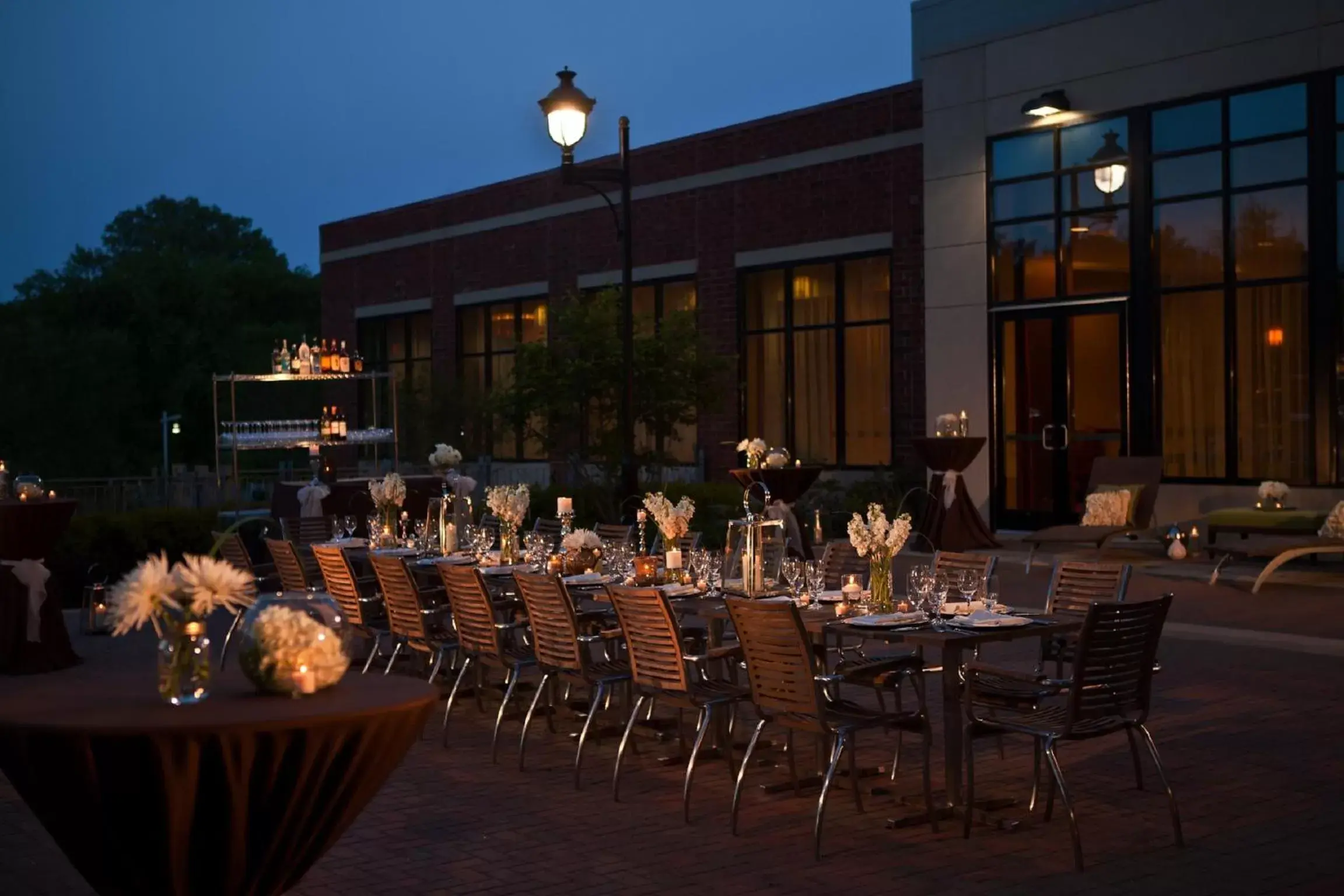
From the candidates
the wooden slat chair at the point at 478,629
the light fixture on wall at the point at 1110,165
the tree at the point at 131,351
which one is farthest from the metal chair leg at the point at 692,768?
the tree at the point at 131,351

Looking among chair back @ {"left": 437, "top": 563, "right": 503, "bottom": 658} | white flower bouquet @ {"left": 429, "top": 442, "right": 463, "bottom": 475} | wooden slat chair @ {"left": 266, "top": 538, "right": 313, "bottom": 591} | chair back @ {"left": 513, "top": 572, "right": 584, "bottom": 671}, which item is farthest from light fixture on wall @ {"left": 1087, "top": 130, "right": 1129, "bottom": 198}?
chair back @ {"left": 513, "top": 572, "right": 584, "bottom": 671}

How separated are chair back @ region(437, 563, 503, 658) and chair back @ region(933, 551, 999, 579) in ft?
8.10

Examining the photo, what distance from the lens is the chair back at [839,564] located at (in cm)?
978

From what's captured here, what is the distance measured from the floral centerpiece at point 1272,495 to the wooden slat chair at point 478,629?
1029 cm

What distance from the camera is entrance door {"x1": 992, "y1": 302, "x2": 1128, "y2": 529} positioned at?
787 inches

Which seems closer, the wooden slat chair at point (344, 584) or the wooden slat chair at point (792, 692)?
the wooden slat chair at point (792, 692)

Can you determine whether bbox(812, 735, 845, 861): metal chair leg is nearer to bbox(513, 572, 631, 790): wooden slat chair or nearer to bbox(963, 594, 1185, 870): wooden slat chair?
bbox(963, 594, 1185, 870): wooden slat chair

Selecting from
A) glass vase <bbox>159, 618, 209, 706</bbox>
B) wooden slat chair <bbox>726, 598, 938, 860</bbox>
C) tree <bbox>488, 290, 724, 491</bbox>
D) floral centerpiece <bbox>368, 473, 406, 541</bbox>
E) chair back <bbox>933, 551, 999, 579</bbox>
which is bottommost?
wooden slat chair <bbox>726, 598, 938, 860</bbox>

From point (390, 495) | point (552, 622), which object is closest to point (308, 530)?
point (390, 495)

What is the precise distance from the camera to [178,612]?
4.50m

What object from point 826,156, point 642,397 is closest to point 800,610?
point 642,397

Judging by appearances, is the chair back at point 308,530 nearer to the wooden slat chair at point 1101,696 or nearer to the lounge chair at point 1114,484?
the lounge chair at point 1114,484

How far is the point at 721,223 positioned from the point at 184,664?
2188 centimetres

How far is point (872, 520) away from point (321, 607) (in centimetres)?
406
